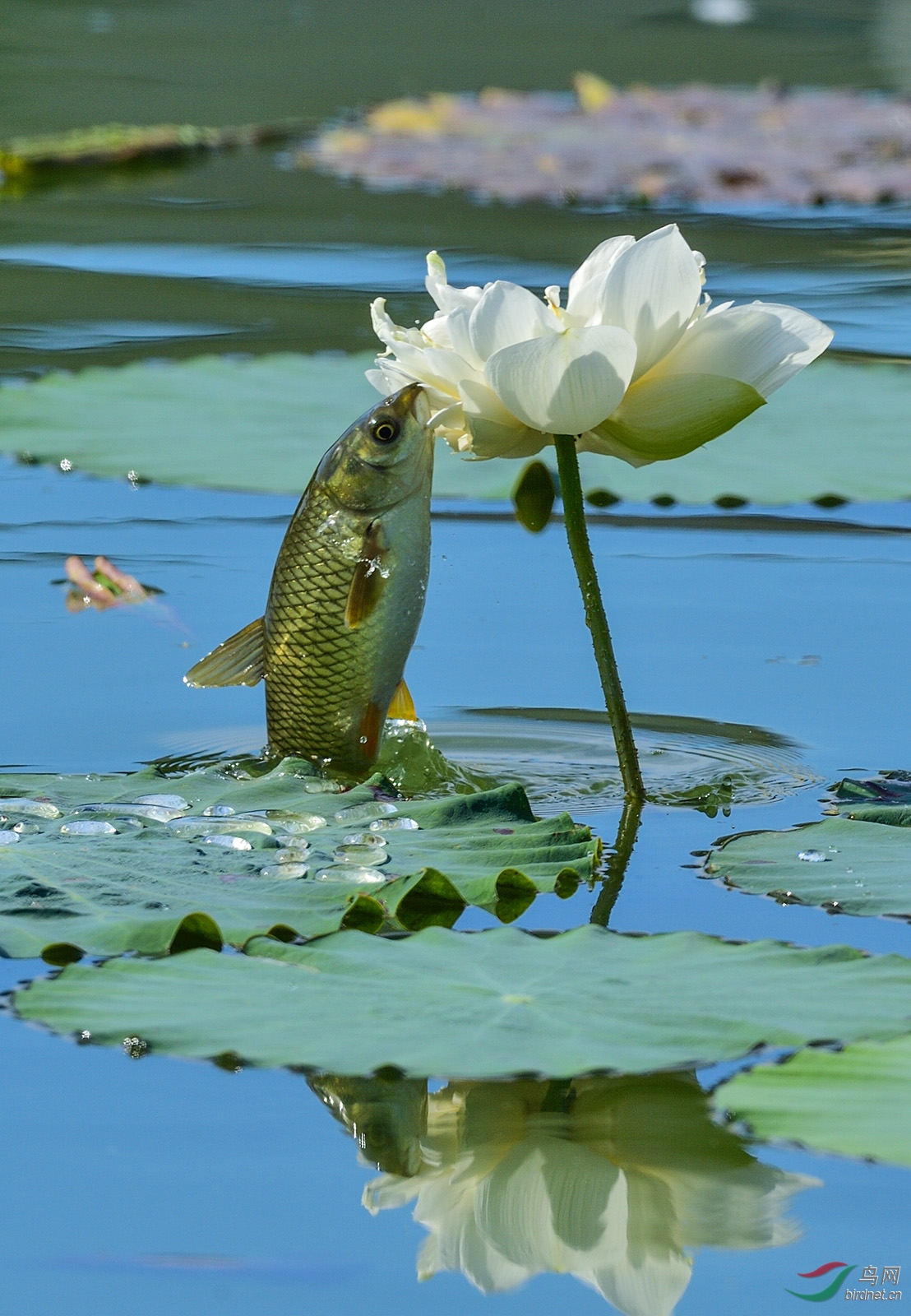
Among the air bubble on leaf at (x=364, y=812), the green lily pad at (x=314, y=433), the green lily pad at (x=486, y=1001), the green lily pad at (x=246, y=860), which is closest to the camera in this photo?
the green lily pad at (x=486, y=1001)

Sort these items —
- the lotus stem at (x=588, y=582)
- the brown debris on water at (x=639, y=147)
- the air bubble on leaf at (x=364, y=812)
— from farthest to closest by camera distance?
the brown debris on water at (x=639, y=147) → the lotus stem at (x=588, y=582) → the air bubble on leaf at (x=364, y=812)

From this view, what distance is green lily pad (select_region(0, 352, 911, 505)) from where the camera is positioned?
3270mm

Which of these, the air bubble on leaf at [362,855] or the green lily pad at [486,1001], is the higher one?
the air bubble on leaf at [362,855]

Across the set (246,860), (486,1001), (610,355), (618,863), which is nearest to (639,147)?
(610,355)

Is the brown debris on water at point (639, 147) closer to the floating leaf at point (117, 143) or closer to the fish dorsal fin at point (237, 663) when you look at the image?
the floating leaf at point (117, 143)

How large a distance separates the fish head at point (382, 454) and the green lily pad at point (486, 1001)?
694 millimetres

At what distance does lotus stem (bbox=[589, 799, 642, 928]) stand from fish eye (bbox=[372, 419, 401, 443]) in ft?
1.63

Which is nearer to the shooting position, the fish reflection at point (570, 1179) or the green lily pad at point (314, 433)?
the fish reflection at point (570, 1179)

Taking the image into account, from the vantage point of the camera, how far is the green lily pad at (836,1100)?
3.80 feet

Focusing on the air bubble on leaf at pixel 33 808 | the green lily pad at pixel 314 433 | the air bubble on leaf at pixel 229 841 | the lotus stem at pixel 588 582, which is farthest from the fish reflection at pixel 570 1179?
the green lily pad at pixel 314 433

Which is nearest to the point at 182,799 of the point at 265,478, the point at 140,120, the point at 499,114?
the point at 265,478

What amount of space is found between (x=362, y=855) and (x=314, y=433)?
2.13 metres

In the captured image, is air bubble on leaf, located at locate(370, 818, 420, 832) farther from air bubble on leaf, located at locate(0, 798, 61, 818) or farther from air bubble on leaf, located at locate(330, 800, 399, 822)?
air bubble on leaf, located at locate(0, 798, 61, 818)

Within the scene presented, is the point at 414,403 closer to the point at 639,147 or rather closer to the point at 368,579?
the point at 368,579
